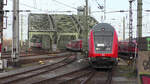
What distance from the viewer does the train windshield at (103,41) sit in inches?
575

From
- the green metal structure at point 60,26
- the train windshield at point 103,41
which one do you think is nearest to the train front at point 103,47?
the train windshield at point 103,41

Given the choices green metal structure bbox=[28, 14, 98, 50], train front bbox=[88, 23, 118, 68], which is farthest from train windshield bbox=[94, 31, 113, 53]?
green metal structure bbox=[28, 14, 98, 50]

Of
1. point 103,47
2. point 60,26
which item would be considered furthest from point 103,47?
point 60,26

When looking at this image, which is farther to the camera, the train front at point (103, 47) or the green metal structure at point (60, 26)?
the green metal structure at point (60, 26)

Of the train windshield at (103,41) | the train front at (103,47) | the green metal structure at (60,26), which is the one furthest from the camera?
the green metal structure at (60,26)

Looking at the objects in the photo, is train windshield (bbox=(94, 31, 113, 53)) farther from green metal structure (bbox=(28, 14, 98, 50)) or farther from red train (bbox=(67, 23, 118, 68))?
green metal structure (bbox=(28, 14, 98, 50))

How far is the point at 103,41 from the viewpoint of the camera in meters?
14.9

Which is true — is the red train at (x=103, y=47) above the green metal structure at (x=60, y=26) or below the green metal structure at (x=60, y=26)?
below

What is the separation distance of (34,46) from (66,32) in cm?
1948

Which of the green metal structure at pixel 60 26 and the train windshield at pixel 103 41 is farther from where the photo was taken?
the green metal structure at pixel 60 26

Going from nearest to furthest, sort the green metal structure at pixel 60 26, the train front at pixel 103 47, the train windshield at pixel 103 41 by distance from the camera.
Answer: the train front at pixel 103 47 → the train windshield at pixel 103 41 → the green metal structure at pixel 60 26

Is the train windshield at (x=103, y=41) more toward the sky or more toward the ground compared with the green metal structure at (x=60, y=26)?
more toward the ground

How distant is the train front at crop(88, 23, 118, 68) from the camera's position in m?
14.3

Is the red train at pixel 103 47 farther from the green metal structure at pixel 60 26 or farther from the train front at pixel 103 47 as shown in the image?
the green metal structure at pixel 60 26
